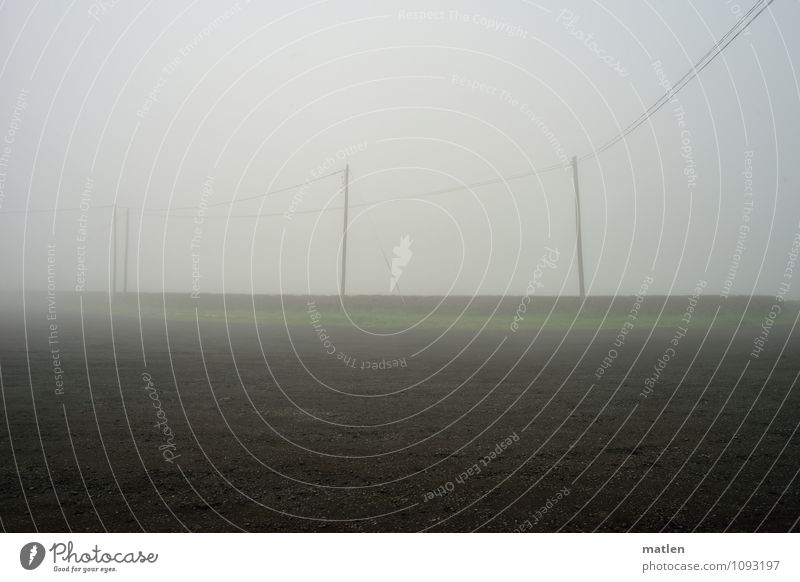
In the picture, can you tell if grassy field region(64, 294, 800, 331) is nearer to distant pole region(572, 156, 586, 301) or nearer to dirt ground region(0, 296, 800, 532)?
distant pole region(572, 156, 586, 301)

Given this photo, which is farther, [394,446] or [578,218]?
[578,218]

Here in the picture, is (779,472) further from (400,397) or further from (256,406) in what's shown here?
(256,406)

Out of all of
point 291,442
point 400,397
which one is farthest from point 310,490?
point 400,397

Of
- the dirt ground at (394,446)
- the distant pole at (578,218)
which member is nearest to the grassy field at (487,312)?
the distant pole at (578,218)

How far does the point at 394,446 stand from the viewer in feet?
20.4

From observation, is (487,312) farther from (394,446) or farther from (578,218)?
(394,446)

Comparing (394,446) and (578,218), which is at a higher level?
(578,218)

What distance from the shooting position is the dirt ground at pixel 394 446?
4.52 m

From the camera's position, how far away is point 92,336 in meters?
18.0

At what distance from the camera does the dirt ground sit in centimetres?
452

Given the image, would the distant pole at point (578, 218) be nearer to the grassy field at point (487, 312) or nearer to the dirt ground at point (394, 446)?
the grassy field at point (487, 312)

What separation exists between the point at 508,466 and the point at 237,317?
25.0 metres

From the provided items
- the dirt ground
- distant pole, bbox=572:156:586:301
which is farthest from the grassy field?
the dirt ground

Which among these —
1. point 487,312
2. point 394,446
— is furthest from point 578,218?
point 394,446
